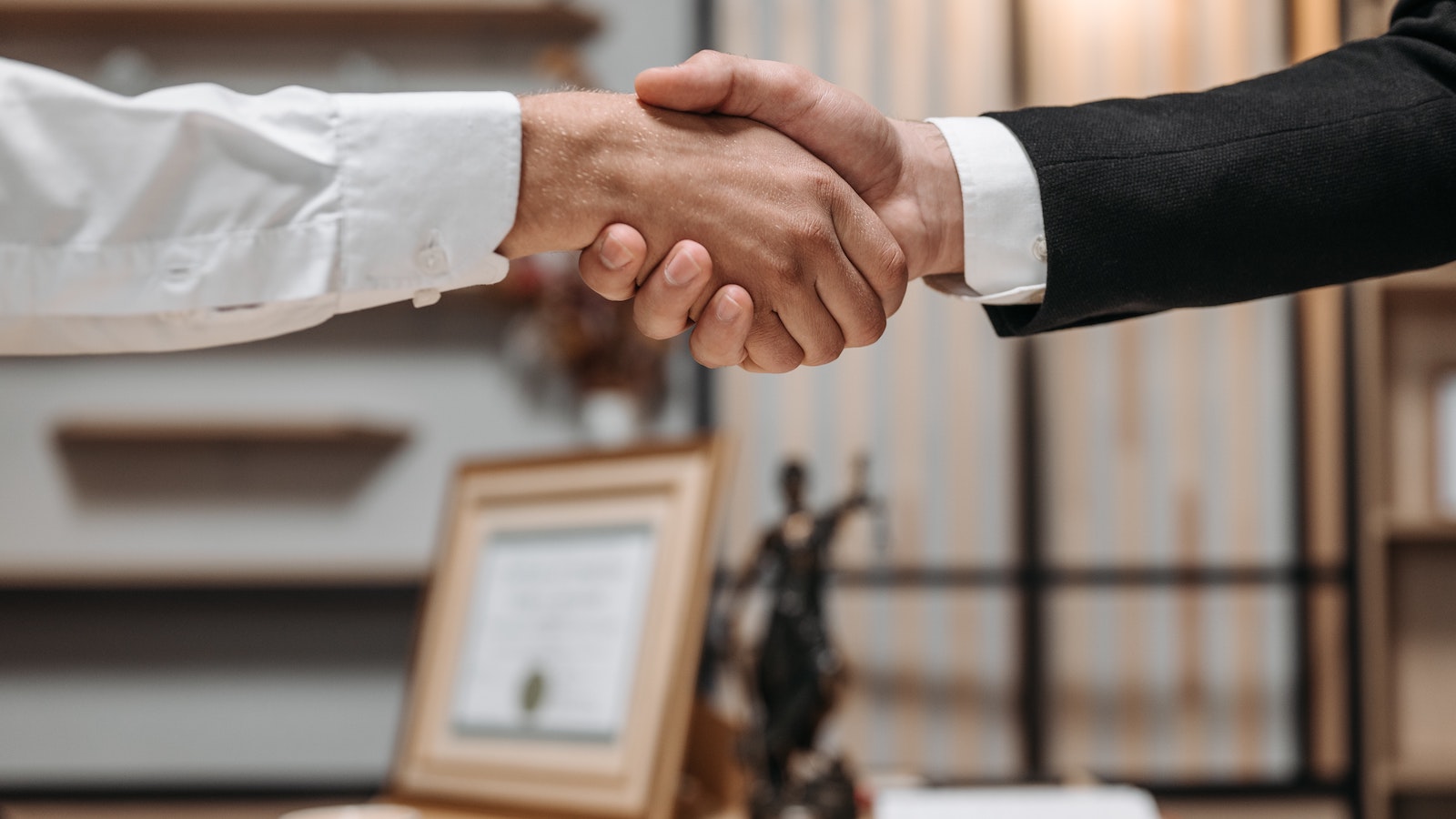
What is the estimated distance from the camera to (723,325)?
1202 millimetres

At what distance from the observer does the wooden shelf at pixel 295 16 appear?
2.41 m

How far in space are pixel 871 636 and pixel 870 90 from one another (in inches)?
47.7

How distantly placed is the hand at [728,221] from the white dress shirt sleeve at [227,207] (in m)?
0.10

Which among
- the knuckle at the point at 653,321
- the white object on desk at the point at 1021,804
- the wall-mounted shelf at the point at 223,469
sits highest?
the knuckle at the point at 653,321

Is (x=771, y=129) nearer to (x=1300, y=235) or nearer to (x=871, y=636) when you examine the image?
(x=1300, y=235)

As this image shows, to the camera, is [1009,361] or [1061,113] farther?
[1009,361]

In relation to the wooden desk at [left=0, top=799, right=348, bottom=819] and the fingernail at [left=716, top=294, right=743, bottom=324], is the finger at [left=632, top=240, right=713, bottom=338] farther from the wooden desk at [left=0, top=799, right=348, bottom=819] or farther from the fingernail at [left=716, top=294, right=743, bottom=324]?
the wooden desk at [left=0, top=799, right=348, bottom=819]

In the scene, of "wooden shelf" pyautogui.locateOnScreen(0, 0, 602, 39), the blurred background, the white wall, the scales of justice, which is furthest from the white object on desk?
"wooden shelf" pyautogui.locateOnScreen(0, 0, 602, 39)

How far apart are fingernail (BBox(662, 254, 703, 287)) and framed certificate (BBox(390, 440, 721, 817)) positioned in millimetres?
375

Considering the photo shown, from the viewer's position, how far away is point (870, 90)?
2508 millimetres

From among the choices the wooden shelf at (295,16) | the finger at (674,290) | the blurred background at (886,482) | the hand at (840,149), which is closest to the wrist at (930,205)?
the hand at (840,149)

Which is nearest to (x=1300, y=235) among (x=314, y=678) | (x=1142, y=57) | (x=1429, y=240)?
(x=1429, y=240)

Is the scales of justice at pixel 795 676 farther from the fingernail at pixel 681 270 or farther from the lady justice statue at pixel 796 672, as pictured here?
the fingernail at pixel 681 270

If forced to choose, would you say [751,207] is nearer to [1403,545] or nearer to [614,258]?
[614,258]
